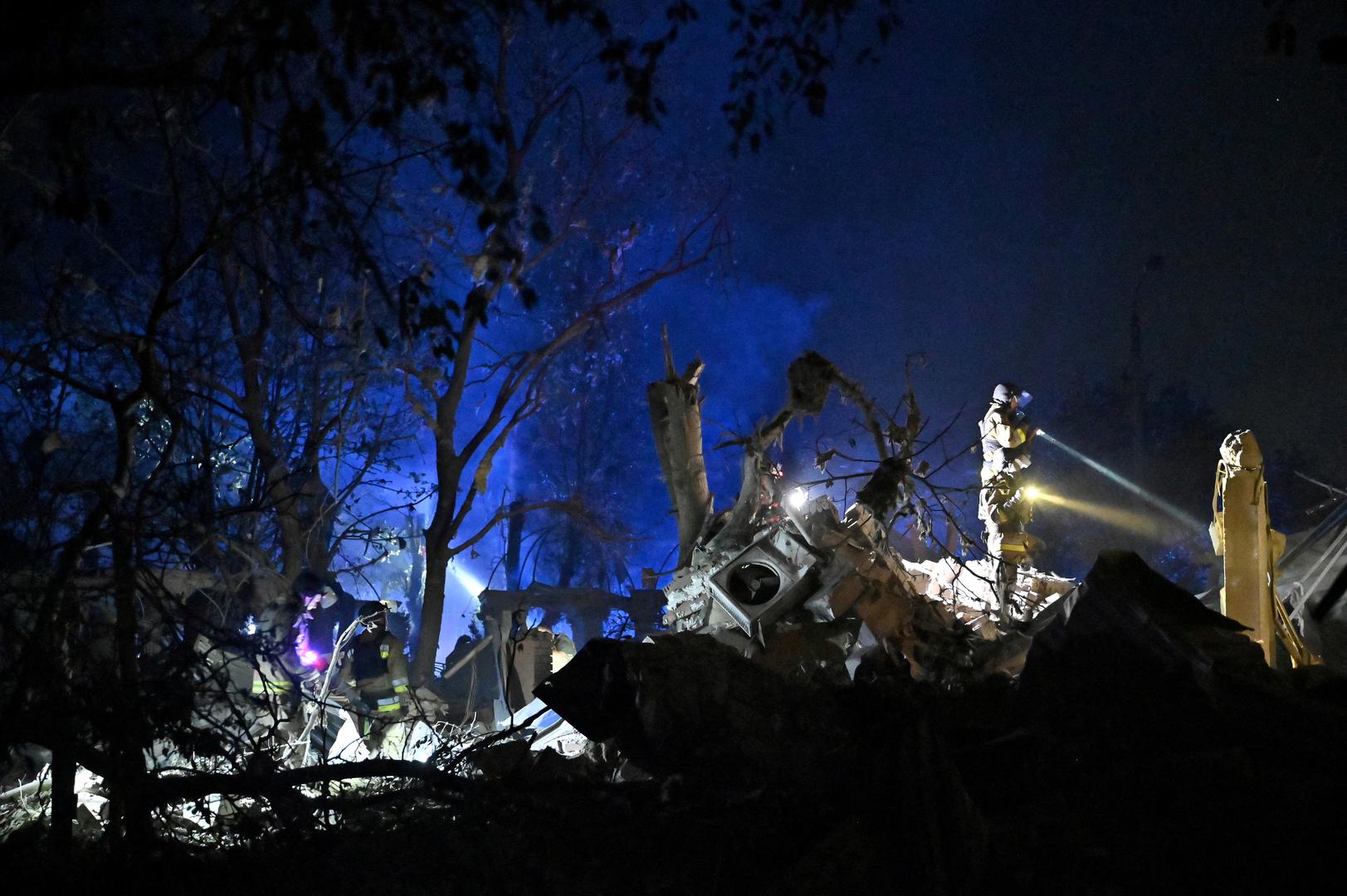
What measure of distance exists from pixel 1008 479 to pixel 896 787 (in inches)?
283

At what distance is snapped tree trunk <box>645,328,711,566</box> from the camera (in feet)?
35.8

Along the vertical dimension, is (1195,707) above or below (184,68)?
below

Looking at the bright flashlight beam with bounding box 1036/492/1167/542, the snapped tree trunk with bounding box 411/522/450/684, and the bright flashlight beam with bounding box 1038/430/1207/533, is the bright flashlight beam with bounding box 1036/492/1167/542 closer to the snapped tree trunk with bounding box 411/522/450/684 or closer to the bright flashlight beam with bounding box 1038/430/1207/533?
the bright flashlight beam with bounding box 1038/430/1207/533

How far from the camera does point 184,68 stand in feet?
13.1

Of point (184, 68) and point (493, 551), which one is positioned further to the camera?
point (493, 551)

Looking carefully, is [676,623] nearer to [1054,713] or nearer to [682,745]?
[682,745]

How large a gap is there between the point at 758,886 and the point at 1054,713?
7.71 feet

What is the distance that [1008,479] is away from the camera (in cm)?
1099

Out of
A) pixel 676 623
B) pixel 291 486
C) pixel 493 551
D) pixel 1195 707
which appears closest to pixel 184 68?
pixel 1195 707

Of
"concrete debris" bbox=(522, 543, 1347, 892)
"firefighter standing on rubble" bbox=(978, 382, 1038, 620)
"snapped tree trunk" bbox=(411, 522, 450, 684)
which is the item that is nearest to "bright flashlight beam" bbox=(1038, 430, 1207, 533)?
"firefighter standing on rubble" bbox=(978, 382, 1038, 620)

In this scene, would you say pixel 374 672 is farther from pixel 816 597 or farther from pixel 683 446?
pixel 816 597

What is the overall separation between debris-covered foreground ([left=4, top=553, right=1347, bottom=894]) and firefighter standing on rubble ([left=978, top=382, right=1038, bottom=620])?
4800 mm

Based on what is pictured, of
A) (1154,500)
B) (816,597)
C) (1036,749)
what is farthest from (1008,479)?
(1154,500)

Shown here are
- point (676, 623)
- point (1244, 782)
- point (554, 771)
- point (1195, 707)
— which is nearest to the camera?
point (1244, 782)
